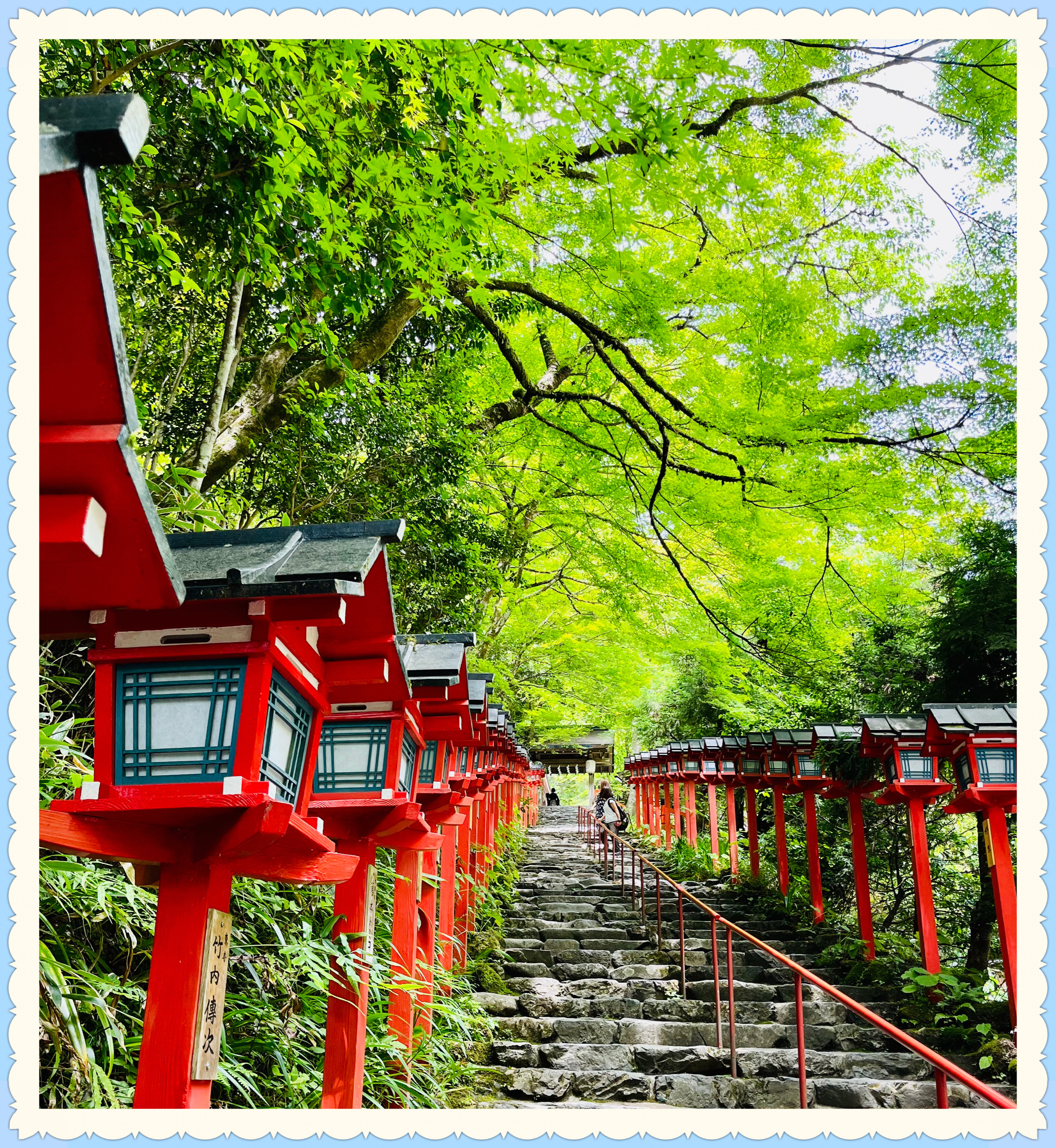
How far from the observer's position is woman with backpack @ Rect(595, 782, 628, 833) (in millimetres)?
21031

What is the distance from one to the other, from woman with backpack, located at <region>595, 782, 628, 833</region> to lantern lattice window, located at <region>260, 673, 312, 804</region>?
16.5m

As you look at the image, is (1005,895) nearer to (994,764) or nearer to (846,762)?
(994,764)

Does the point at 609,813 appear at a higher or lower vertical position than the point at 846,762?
lower

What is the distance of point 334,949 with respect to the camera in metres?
3.70

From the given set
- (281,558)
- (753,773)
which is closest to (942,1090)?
(281,558)

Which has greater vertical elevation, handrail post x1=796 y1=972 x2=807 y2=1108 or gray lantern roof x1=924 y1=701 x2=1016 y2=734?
gray lantern roof x1=924 y1=701 x2=1016 y2=734

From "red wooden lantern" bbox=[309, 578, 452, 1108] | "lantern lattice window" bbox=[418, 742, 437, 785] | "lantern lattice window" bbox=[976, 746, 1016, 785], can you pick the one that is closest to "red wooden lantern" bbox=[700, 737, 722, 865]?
"lantern lattice window" bbox=[976, 746, 1016, 785]

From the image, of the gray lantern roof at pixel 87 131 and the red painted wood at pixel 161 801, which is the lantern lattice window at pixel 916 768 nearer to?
the red painted wood at pixel 161 801

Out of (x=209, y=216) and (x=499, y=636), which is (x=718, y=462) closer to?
(x=209, y=216)

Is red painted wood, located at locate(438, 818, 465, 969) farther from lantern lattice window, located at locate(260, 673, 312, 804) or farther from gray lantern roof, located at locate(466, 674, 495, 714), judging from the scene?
lantern lattice window, located at locate(260, 673, 312, 804)

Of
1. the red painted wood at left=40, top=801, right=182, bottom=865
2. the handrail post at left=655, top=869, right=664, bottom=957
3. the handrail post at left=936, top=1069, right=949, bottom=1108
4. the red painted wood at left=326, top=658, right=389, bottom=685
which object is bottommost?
the handrail post at left=655, top=869, right=664, bottom=957

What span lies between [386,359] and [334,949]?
20.1 ft

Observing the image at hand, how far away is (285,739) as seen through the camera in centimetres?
272

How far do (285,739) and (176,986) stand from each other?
77cm
